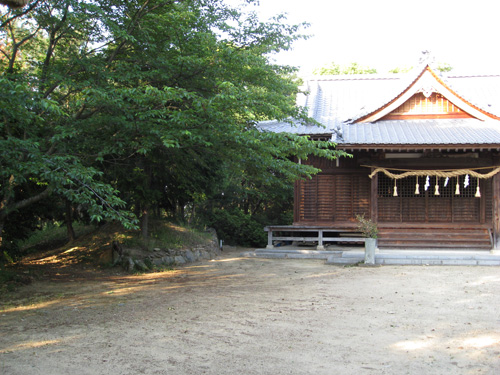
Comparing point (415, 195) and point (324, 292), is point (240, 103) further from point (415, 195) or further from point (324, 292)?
point (415, 195)

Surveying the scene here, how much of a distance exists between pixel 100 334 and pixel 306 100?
51.8 ft

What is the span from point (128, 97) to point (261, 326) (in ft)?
15.6

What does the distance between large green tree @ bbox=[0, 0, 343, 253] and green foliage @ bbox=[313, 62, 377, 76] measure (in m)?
20.2

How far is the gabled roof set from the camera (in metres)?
14.5

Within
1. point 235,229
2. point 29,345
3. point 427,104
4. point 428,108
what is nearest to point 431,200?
point 428,108

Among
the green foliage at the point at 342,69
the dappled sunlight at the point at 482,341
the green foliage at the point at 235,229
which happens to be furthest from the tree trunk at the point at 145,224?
the green foliage at the point at 342,69

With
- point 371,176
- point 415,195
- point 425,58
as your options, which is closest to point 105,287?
point 371,176

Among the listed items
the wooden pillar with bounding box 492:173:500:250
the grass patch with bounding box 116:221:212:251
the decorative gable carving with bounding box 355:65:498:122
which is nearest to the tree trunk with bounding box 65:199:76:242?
the grass patch with bounding box 116:221:212:251

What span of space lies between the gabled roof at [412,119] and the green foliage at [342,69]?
11155mm

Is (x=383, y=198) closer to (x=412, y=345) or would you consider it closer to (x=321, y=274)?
(x=321, y=274)

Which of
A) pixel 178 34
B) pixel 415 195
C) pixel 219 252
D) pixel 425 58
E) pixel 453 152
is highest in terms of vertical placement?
pixel 425 58

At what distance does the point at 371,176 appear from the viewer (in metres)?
15.0

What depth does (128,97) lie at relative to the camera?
26.5ft

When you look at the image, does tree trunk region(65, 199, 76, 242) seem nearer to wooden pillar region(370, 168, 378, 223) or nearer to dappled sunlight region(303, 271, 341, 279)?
dappled sunlight region(303, 271, 341, 279)
